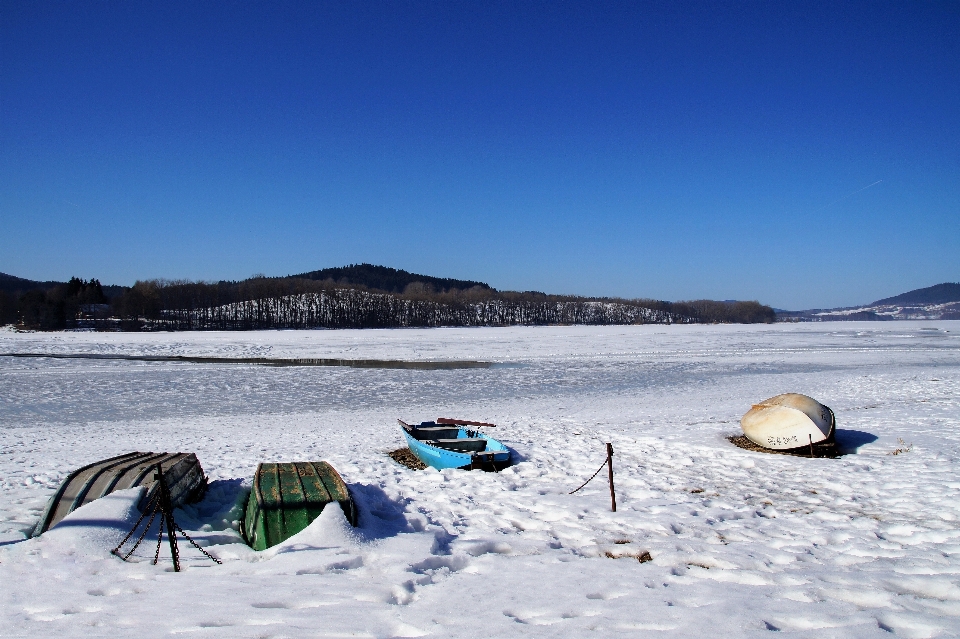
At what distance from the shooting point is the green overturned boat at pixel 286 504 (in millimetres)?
5770

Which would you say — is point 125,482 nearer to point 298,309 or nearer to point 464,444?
point 464,444

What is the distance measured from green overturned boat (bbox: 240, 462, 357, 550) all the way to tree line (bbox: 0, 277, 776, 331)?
86.8m

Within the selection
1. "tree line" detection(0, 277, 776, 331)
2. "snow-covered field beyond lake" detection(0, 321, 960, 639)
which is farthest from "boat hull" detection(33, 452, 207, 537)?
"tree line" detection(0, 277, 776, 331)

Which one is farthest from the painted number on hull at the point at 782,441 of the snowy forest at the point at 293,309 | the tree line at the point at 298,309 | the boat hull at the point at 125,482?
the snowy forest at the point at 293,309

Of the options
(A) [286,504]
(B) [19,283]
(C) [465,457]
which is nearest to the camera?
(A) [286,504]

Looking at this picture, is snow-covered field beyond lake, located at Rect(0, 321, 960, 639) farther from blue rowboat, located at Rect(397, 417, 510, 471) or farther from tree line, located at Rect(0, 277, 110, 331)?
tree line, located at Rect(0, 277, 110, 331)

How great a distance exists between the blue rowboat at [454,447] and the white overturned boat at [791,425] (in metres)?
5.39

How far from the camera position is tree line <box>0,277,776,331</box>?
9194 cm

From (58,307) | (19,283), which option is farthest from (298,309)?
(19,283)

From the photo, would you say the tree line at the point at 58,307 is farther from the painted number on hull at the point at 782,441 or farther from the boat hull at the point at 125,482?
the painted number on hull at the point at 782,441

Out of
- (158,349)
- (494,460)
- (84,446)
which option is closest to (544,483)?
(494,460)

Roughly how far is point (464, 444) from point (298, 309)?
12272 centimetres

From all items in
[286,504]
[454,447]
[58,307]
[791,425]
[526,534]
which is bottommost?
[454,447]

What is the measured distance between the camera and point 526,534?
640cm
